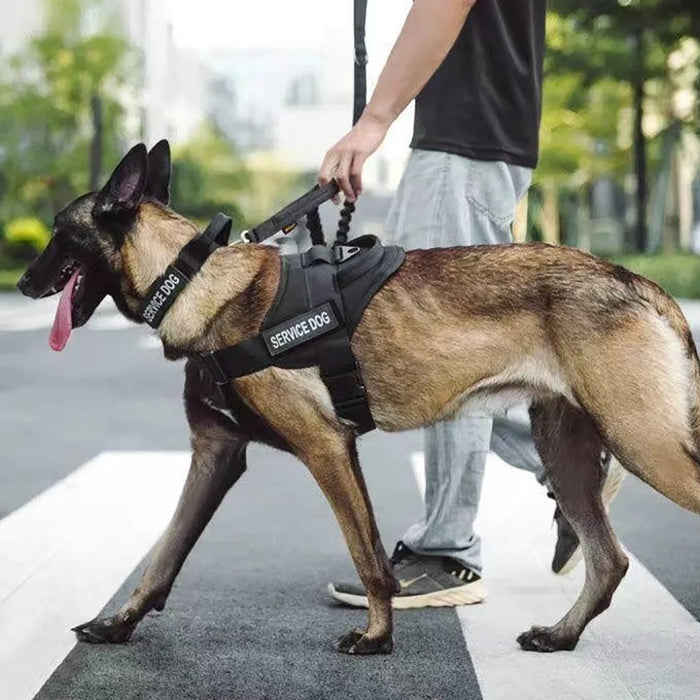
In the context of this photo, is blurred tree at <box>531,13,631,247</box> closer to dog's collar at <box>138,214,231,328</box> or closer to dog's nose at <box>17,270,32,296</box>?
dog's collar at <box>138,214,231,328</box>

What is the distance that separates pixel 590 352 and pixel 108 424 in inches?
272

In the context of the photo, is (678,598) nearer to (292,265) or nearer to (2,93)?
(292,265)

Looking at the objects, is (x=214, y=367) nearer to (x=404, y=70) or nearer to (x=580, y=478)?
(x=404, y=70)

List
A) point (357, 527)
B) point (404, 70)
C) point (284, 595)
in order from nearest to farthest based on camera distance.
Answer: point (357, 527) → point (404, 70) → point (284, 595)

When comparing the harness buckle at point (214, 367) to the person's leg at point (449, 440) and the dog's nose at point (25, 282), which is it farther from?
the person's leg at point (449, 440)

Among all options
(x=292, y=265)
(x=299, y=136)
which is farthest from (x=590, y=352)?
(x=299, y=136)

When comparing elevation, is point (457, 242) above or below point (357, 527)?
above

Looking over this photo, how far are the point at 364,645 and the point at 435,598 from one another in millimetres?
754

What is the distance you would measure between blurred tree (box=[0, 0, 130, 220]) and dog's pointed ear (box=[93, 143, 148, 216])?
1722 inches

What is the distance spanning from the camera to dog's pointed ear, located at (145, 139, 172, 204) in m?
4.44

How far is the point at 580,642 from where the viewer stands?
4.66 meters

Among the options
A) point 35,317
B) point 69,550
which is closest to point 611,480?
point 69,550

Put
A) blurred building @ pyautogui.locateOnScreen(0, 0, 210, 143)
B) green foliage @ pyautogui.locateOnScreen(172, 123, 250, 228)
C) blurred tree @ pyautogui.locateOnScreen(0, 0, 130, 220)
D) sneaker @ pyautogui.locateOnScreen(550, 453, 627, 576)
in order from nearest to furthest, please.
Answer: sneaker @ pyautogui.locateOnScreen(550, 453, 627, 576) → blurred tree @ pyautogui.locateOnScreen(0, 0, 130, 220) → blurred building @ pyautogui.locateOnScreen(0, 0, 210, 143) → green foliage @ pyautogui.locateOnScreen(172, 123, 250, 228)

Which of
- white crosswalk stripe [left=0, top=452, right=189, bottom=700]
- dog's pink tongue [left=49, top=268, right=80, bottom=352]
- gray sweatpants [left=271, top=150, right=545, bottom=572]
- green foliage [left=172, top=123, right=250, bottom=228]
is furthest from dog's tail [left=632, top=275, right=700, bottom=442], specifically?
green foliage [left=172, top=123, right=250, bottom=228]
